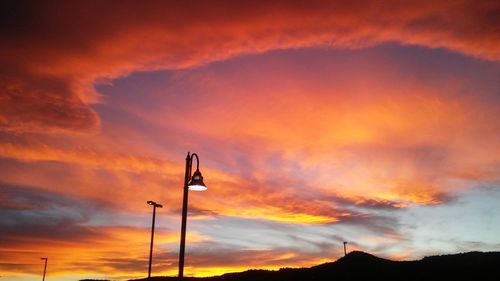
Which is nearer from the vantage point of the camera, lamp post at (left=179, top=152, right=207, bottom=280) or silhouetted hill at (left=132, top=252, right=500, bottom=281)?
lamp post at (left=179, top=152, right=207, bottom=280)

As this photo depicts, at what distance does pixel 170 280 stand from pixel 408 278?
1190 inches

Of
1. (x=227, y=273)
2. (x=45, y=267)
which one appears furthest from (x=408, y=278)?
(x=45, y=267)

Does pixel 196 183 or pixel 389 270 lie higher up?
pixel 196 183

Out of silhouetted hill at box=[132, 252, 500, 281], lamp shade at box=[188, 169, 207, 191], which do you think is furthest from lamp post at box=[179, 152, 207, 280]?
silhouetted hill at box=[132, 252, 500, 281]

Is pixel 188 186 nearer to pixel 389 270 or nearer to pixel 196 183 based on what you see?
pixel 196 183

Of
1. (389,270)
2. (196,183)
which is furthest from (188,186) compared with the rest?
(389,270)

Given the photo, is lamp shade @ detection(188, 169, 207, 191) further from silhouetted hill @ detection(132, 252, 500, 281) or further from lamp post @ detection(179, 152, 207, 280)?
silhouetted hill @ detection(132, 252, 500, 281)

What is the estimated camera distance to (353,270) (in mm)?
50500

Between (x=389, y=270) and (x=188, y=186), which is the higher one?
(x=188, y=186)

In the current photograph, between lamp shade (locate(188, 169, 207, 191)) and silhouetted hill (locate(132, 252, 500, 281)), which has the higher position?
lamp shade (locate(188, 169, 207, 191))

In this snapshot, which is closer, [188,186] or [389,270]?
[188,186]

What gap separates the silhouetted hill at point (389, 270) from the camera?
4369 cm

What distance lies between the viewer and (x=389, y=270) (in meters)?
48.8

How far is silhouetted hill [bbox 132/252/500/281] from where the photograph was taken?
43.7 metres
